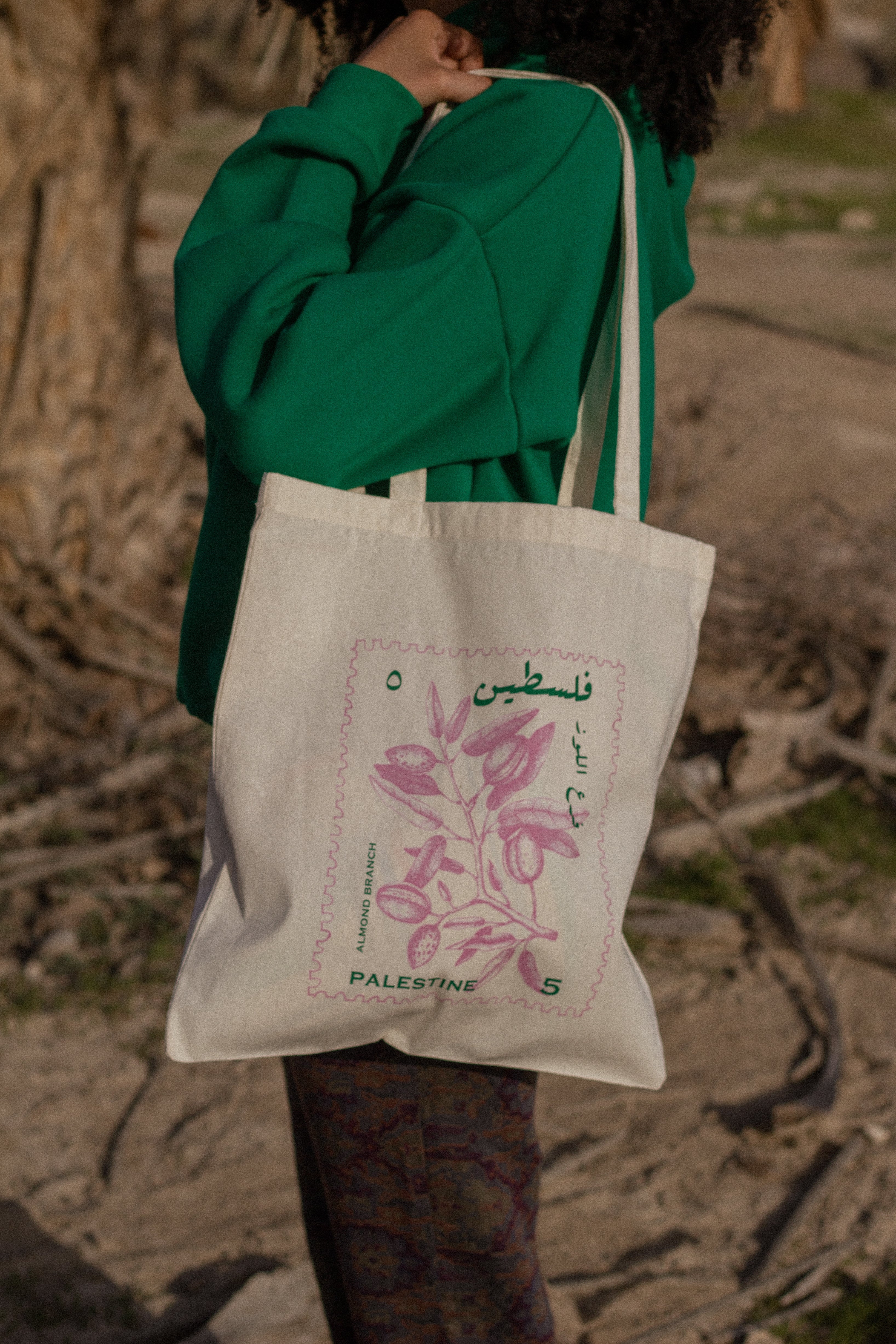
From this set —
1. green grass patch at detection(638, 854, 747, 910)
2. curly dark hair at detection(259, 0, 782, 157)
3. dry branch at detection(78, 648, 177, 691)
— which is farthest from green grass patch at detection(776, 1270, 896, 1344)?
dry branch at detection(78, 648, 177, 691)

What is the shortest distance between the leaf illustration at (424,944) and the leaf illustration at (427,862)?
1.6 inches

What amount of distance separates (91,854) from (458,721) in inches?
91.3

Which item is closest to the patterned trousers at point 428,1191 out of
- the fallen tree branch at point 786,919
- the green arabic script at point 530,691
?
the green arabic script at point 530,691

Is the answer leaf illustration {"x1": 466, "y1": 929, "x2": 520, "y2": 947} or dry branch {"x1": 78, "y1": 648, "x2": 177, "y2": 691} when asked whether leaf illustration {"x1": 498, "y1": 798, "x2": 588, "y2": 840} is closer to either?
leaf illustration {"x1": 466, "y1": 929, "x2": 520, "y2": 947}

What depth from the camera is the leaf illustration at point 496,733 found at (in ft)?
3.45

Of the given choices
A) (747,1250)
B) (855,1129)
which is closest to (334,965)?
(747,1250)

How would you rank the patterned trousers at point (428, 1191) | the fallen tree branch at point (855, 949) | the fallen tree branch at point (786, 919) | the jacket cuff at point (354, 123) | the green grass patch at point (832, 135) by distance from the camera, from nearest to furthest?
1. the jacket cuff at point (354, 123)
2. the patterned trousers at point (428, 1191)
3. the fallen tree branch at point (786, 919)
4. the fallen tree branch at point (855, 949)
5. the green grass patch at point (832, 135)

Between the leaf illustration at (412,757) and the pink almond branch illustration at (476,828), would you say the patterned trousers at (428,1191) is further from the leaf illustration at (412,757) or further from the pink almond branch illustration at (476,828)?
the leaf illustration at (412,757)

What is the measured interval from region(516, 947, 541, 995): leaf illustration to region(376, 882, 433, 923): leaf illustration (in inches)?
3.7

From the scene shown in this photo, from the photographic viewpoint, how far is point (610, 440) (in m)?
1.12

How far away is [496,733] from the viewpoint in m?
1.06

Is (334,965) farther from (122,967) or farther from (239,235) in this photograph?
(122,967)

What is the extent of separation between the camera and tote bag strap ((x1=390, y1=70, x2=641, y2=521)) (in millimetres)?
1082

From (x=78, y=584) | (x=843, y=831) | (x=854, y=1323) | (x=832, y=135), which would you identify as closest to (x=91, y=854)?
(x=78, y=584)
